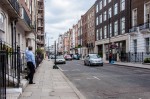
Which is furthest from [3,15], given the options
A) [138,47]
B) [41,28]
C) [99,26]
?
[41,28]

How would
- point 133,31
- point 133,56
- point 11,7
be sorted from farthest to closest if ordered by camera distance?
point 133,56, point 133,31, point 11,7

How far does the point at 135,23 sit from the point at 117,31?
9.15 m

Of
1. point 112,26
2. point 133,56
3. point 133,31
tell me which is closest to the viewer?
point 133,31

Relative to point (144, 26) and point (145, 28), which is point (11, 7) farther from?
point (144, 26)

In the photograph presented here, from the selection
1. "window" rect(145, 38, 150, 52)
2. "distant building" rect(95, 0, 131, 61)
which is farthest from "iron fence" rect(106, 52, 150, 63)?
"distant building" rect(95, 0, 131, 61)

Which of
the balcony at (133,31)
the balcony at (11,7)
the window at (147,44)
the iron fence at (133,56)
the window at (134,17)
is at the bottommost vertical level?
the iron fence at (133,56)

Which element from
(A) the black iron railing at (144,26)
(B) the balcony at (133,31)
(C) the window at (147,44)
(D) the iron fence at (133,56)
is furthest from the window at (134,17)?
(C) the window at (147,44)

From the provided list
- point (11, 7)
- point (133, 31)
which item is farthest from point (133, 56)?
point (11, 7)

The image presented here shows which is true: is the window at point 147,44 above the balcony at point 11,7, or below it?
below

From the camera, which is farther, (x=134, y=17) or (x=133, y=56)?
(x=134, y=17)

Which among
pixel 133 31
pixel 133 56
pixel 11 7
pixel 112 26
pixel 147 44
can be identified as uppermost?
pixel 112 26

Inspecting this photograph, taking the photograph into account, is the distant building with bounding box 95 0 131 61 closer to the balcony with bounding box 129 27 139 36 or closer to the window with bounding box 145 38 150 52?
the balcony with bounding box 129 27 139 36

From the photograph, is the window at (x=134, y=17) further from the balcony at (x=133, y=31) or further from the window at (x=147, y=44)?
the window at (x=147, y=44)

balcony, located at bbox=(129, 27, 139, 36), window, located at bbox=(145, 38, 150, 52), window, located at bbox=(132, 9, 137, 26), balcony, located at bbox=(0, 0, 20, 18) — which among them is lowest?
window, located at bbox=(145, 38, 150, 52)
